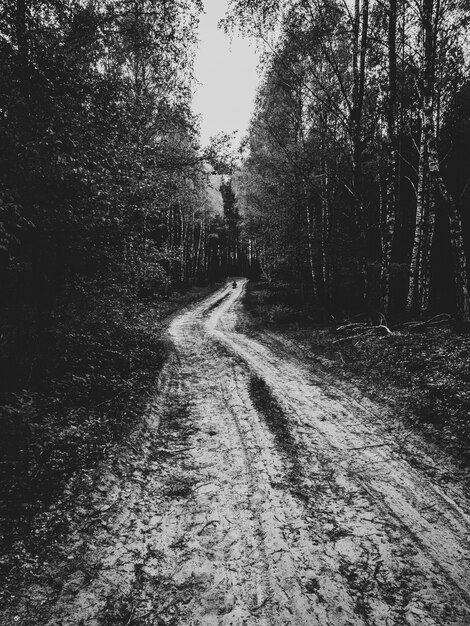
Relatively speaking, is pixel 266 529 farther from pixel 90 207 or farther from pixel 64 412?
pixel 90 207

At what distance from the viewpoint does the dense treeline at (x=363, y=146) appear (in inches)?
402

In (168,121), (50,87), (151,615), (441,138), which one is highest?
(441,138)

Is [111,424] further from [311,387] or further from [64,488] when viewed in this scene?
[311,387]

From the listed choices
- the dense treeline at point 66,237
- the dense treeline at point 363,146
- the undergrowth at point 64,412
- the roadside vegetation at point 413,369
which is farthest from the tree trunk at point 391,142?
the undergrowth at point 64,412

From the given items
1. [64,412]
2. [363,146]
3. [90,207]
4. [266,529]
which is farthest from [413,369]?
[363,146]

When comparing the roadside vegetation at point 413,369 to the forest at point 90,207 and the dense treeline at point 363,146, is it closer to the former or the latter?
the forest at point 90,207

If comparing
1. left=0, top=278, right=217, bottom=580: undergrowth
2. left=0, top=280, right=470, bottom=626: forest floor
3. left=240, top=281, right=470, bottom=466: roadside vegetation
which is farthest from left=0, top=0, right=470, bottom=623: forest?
left=0, top=280, right=470, bottom=626: forest floor

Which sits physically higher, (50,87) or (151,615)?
(50,87)

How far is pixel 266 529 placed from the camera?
11.2 feet

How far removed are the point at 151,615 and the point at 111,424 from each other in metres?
3.25

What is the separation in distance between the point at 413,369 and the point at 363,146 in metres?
13.2

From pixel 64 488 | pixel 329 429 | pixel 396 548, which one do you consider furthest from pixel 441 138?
pixel 64 488

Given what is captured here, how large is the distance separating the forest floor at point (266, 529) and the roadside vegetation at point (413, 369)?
12.9 inches

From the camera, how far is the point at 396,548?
3.12 metres
